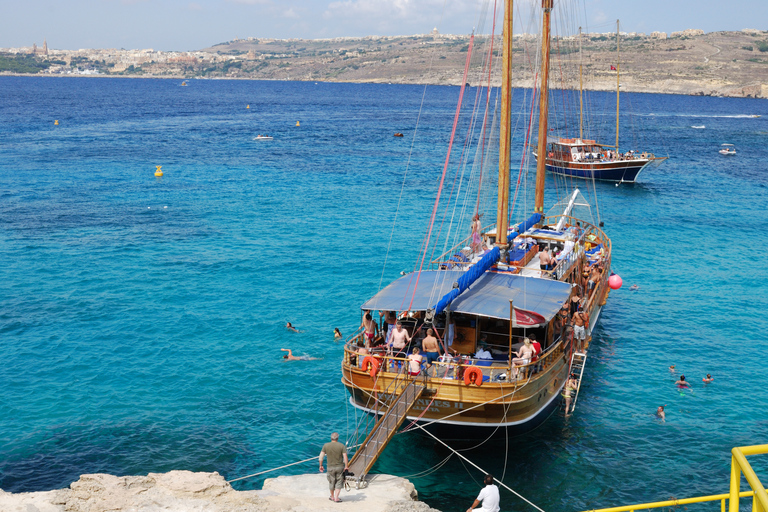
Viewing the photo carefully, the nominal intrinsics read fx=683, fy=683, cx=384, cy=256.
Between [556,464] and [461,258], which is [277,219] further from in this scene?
[556,464]

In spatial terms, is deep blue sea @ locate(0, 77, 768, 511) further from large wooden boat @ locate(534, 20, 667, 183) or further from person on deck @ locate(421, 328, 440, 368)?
person on deck @ locate(421, 328, 440, 368)

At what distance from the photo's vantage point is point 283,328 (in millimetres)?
32094

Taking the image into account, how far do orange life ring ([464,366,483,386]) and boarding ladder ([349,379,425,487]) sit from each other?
1.27 m

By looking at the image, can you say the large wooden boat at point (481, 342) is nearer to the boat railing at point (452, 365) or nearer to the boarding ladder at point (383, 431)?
the boat railing at point (452, 365)

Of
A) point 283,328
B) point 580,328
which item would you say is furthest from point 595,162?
point 580,328

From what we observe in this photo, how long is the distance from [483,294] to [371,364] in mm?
4632

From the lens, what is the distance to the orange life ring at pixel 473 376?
62.4ft

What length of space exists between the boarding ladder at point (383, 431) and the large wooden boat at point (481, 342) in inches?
7.1

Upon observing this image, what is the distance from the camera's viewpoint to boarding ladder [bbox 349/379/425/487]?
17188 millimetres

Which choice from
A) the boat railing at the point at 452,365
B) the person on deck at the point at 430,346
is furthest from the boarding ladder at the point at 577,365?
the person on deck at the point at 430,346

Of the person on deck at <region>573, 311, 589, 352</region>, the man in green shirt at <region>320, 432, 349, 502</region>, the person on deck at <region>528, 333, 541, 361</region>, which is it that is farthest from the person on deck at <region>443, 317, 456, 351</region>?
the man in green shirt at <region>320, 432, 349, 502</region>

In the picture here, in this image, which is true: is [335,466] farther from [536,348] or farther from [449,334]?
[536,348]

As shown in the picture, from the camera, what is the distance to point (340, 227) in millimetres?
51906

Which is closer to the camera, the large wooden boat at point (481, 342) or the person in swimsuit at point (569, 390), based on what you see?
the large wooden boat at point (481, 342)
